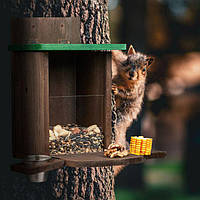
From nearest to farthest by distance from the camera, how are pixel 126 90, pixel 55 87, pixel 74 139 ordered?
pixel 74 139, pixel 55 87, pixel 126 90

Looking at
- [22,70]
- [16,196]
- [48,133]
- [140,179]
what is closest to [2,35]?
[22,70]

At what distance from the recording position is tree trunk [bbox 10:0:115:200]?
3.40 metres

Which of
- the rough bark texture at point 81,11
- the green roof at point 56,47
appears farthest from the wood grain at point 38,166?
the rough bark texture at point 81,11

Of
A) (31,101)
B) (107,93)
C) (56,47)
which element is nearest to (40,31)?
(56,47)

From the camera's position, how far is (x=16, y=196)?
3.40m

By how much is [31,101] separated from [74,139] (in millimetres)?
362

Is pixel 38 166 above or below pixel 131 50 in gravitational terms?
below

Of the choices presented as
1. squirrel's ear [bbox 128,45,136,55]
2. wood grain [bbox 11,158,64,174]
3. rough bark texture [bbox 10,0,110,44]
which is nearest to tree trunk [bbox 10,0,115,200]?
rough bark texture [bbox 10,0,110,44]

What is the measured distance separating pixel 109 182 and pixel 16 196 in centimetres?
65

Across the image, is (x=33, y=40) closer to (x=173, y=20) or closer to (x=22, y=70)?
(x=22, y=70)

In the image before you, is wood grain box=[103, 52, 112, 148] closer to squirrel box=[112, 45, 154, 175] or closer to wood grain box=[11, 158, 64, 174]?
wood grain box=[11, 158, 64, 174]

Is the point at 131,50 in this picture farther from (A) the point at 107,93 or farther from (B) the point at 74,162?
(B) the point at 74,162

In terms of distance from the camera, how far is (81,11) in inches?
137

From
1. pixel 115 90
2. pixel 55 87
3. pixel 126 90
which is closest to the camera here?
pixel 55 87
